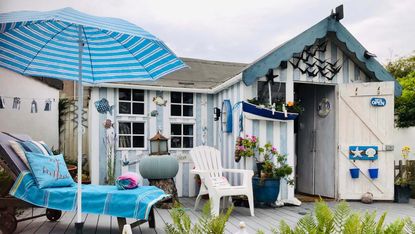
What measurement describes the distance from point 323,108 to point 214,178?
101 inches

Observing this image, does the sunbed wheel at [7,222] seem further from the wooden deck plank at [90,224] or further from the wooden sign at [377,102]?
the wooden sign at [377,102]

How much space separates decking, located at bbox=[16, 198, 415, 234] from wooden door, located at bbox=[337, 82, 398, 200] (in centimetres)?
32

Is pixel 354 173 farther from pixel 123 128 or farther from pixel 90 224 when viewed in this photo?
pixel 90 224

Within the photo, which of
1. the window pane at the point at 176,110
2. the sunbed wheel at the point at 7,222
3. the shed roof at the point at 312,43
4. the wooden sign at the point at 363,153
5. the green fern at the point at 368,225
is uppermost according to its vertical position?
the shed roof at the point at 312,43

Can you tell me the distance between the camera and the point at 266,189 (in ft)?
16.8

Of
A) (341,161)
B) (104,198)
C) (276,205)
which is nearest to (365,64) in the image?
(341,161)

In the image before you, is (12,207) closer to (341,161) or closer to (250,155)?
(250,155)

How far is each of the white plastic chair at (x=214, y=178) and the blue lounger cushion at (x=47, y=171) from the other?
1621mm

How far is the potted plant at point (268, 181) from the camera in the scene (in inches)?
201

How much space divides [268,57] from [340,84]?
1499mm

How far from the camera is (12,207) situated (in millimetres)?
3566

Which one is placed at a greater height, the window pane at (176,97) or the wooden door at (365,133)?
the window pane at (176,97)

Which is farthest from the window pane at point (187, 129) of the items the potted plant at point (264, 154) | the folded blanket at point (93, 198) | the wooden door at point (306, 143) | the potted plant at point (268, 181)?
the folded blanket at point (93, 198)

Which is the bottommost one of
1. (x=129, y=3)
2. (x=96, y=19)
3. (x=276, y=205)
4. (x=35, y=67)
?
(x=276, y=205)
